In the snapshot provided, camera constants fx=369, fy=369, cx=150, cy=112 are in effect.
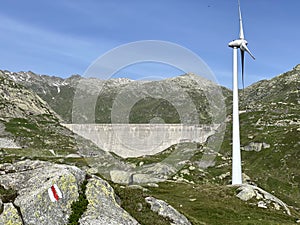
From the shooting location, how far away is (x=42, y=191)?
23391mm

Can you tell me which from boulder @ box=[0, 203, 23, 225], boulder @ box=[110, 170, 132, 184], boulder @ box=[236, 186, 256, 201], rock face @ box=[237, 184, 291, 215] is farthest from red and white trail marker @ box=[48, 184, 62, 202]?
boulder @ box=[110, 170, 132, 184]

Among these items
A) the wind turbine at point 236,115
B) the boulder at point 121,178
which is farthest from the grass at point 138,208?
the boulder at point 121,178

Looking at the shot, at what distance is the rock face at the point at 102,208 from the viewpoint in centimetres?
2319

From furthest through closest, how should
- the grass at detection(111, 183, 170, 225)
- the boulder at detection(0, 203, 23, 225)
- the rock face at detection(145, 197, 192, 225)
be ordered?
1. the rock face at detection(145, 197, 192, 225)
2. the grass at detection(111, 183, 170, 225)
3. the boulder at detection(0, 203, 23, 225)

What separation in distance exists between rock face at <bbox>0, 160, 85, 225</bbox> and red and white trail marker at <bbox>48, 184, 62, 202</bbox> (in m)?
0.19

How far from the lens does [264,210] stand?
6028cm

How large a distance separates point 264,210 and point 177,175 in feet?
294

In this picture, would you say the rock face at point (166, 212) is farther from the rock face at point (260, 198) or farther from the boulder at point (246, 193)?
the boulder at point (246, 193)

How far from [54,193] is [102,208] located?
3.30 meters

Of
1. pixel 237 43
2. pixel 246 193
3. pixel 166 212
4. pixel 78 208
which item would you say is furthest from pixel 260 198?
pixel 78 208

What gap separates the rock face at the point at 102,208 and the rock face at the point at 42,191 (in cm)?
105

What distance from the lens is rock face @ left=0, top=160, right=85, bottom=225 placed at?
2231cm

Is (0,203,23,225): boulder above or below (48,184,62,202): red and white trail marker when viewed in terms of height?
below

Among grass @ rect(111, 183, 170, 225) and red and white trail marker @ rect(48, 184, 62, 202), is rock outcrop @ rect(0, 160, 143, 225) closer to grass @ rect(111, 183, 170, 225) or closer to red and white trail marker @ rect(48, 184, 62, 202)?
red and white trail marker @ rect(48, 184, 62, 202)
